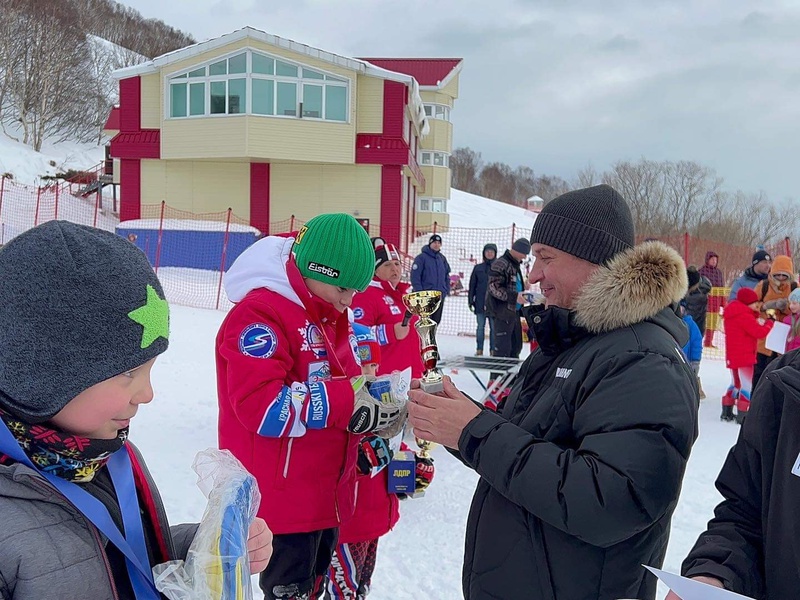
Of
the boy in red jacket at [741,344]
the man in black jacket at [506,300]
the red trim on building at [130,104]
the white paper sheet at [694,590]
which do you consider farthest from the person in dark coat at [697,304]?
the red trim on building at [130,104]

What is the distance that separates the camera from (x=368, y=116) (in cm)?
2341

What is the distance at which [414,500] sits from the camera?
16.4ft

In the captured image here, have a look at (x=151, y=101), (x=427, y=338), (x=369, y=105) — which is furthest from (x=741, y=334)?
(x=151, y=101)

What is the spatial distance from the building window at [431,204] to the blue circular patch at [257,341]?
3220 cm

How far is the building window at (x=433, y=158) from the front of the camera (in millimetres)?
35219

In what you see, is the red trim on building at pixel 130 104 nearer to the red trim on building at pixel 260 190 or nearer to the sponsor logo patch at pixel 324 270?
the red trim on building at pixel 260 190

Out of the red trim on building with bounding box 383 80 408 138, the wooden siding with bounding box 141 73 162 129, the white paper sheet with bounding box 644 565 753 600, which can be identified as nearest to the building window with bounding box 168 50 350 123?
the wooden siding with bounding box 141 73 162 129

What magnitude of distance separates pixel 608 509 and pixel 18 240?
4.54ft

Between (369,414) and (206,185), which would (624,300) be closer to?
(369,414)

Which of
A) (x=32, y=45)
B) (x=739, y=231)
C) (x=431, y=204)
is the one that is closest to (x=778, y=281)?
(x=739, y=231)

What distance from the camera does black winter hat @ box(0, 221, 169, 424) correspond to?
1.14 m

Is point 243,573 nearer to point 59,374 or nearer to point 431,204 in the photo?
point 59,374

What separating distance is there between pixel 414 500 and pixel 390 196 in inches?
772

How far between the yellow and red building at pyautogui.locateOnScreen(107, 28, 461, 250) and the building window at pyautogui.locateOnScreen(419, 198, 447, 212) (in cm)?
946
